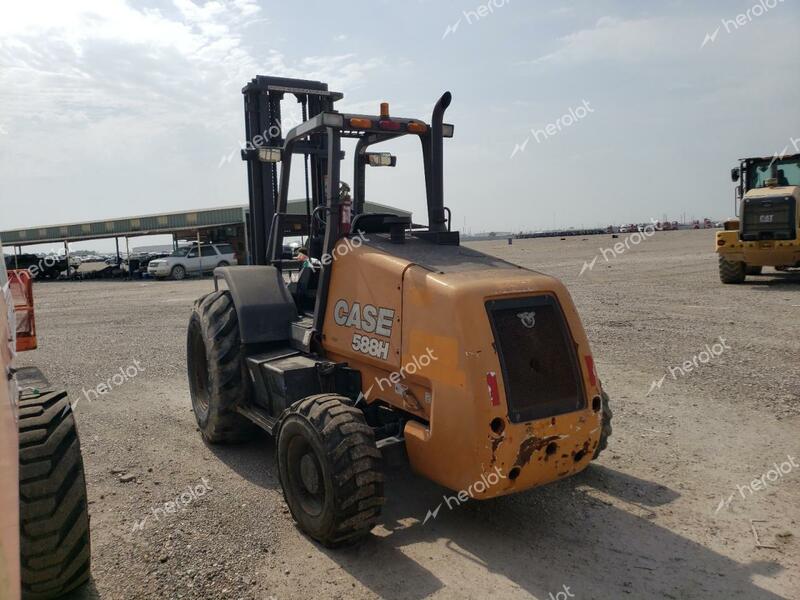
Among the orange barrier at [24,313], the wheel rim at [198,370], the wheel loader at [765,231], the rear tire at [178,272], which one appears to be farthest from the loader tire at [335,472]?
the rear tire at [178,272]

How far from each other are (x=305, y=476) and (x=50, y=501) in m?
1.54

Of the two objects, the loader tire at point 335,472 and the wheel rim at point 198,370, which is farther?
the wheel rim at point 198,370

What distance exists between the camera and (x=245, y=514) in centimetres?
454

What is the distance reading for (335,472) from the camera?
3.79 m

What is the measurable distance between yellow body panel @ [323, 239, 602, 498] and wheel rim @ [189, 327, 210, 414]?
271 cm

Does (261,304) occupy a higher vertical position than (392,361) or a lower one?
higher

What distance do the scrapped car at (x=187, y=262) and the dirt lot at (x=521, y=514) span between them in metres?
21.8

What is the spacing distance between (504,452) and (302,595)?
4.55ft

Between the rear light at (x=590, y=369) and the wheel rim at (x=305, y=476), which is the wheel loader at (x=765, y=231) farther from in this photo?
the wheel rim at (x=305, y=476)

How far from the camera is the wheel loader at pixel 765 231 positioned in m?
15.1

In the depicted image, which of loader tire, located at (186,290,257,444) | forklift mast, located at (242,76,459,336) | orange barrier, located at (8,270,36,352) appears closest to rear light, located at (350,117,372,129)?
forklift mast, located at (242,76,459,336)

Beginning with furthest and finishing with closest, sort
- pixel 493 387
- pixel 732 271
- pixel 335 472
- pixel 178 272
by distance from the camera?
pixel 178 272 → pixel 732 271 → pixel 335 472 → pixel 493 387

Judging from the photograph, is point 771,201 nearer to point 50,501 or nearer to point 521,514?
point 521,514

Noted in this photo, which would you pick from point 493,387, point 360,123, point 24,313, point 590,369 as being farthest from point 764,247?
point 24,313
